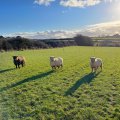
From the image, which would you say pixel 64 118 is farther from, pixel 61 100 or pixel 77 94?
pixel 77 94

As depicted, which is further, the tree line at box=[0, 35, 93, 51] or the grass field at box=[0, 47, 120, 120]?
the tree line at box=[0, 35, 93, 51]

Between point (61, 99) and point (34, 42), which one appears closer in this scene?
point (61, 99)

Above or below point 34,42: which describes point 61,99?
below

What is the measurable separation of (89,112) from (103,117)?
73cm

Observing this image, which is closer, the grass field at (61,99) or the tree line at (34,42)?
the grass field at (61,99)

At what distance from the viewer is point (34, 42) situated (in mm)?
79000

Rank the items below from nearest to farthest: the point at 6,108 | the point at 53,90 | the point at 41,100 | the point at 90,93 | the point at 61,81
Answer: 1. the point at 6,108
2. the point at 41,100
3. the point at 90,93
4. the point at 53,90
5. the point at 61,81

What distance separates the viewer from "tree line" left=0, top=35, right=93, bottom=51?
225 ft

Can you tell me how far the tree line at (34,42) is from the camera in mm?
68562

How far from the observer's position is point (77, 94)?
12.6 meters

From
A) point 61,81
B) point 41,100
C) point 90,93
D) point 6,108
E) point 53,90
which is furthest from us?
point 61,81

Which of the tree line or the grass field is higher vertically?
the tree line

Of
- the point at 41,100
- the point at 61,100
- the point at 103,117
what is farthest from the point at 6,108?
the point at 103,117

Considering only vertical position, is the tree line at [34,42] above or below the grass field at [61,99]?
above
